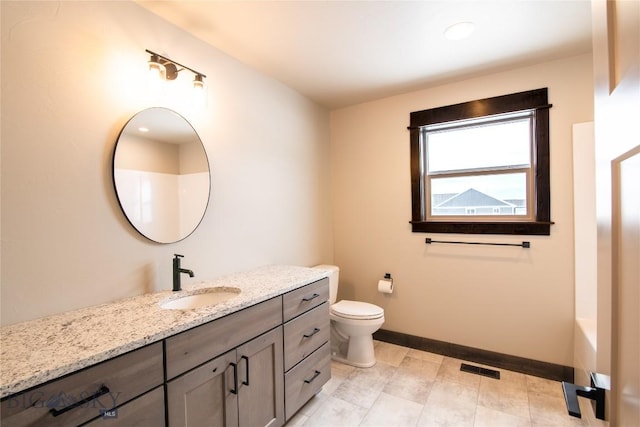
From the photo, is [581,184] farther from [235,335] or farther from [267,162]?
[235,335]

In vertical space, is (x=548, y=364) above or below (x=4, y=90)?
below

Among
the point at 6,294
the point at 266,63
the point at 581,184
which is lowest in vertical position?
the point at 6,294

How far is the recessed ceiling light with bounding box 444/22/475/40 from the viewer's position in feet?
5.79

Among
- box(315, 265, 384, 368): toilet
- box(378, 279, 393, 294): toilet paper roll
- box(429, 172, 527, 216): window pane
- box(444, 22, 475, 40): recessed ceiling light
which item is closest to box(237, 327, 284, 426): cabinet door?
box(315, 265, 384, 368): toilet

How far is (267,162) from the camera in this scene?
238cm

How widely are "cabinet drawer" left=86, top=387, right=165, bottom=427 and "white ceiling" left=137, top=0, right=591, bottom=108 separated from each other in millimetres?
1845

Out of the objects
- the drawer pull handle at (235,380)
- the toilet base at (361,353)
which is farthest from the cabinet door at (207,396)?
the toilet base at (361,353)

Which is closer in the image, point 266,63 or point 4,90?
point 4,90

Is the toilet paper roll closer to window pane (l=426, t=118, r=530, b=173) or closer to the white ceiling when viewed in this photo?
window pane (l=426, t=118, r=530, b=173)

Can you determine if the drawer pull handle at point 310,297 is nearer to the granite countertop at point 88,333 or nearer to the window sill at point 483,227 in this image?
the granite countertop at point 88,333

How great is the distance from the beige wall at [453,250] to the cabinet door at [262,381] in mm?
1568

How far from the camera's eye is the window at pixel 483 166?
2.26 metres

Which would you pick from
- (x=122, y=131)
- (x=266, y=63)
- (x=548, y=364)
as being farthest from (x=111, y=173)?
(x=548, y=364)

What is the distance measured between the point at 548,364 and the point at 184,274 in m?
2.71
